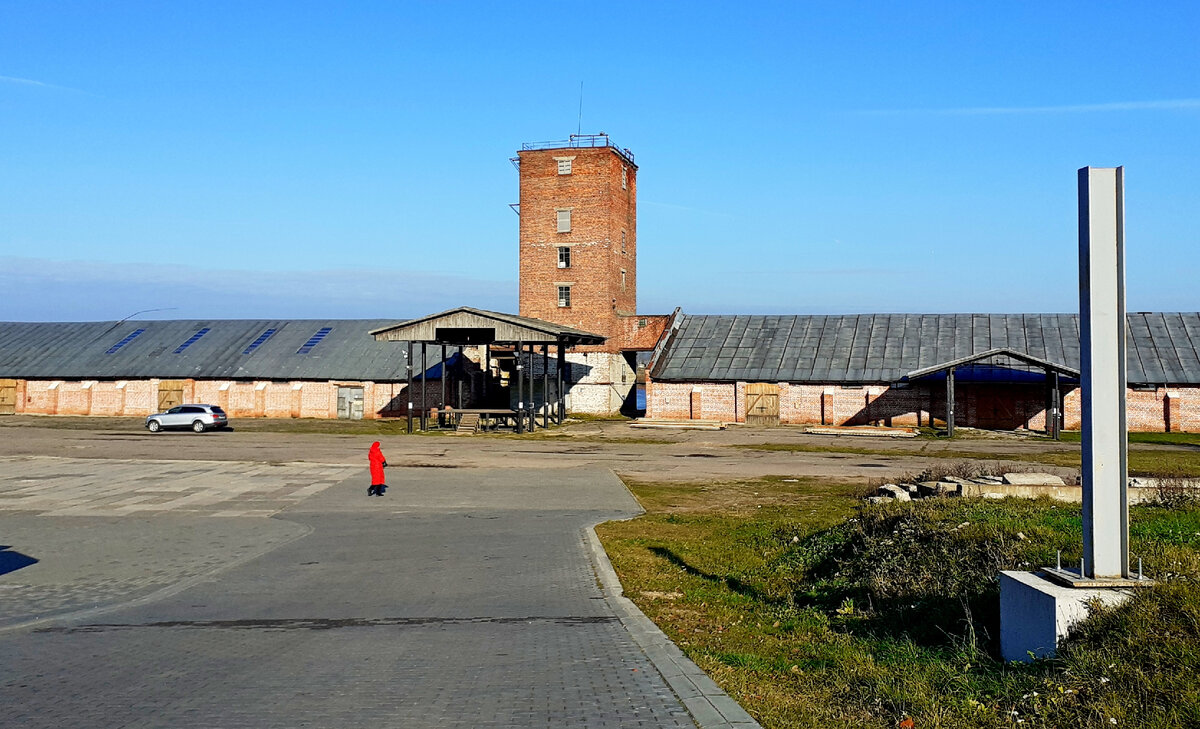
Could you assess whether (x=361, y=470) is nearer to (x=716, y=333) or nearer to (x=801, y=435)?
(x=801, y=435)

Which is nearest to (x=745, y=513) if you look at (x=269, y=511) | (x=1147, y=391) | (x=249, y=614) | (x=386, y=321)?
(x=269, y=511)

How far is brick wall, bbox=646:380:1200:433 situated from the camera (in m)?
44.8

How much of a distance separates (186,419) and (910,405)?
36.6m

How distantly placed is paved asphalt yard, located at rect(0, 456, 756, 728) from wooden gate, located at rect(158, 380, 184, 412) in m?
35.9

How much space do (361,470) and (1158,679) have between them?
80.9 feet

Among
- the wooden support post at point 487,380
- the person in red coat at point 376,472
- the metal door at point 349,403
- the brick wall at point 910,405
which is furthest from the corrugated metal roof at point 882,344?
the person in red coat at point 376,472

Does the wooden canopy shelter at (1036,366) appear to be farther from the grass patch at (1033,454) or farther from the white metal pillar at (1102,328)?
the white metal pillar at (1102,328)

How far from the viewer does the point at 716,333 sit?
184ft

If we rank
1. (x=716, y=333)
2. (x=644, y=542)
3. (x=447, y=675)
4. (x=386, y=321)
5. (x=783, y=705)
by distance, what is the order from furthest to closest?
(x=386, y=321) → (x=716, y=333) → (x=644, y=542) → (x=447, y=675) → (x=783, y=705)

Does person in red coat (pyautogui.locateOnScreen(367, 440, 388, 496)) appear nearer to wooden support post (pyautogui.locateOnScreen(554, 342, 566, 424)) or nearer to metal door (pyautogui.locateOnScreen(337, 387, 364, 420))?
wooden support post (pyautogui.locateOnScreen(554, 342, 566, 424))

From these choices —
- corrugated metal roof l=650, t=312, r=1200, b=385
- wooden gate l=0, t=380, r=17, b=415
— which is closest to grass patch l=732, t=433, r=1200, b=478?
corrugated metal roof l=650, t=312, r=1200, b=385

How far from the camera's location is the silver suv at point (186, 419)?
153 ft

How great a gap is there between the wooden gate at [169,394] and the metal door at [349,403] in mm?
9989

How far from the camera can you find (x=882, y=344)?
52.4 meters
